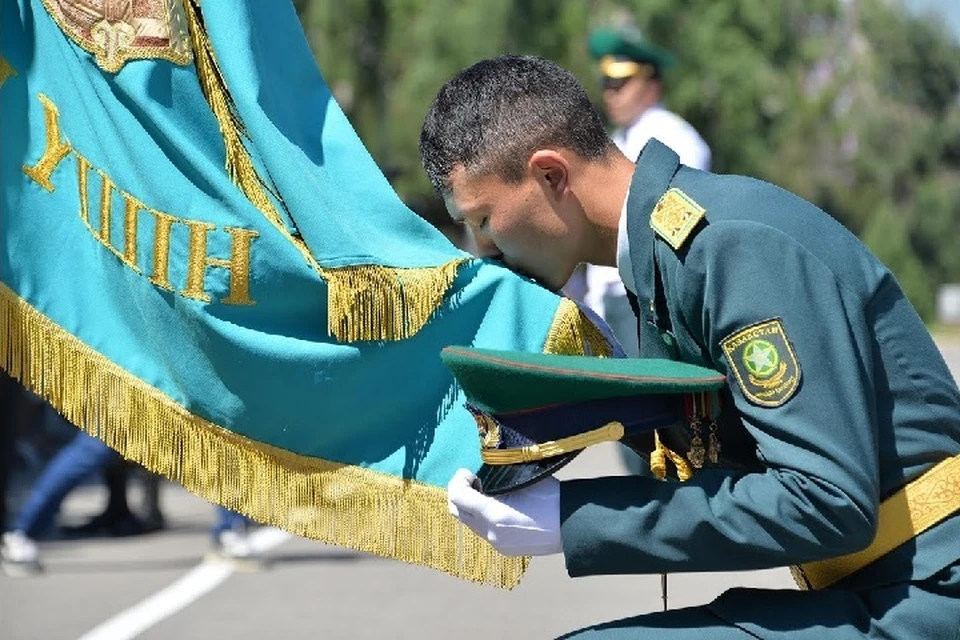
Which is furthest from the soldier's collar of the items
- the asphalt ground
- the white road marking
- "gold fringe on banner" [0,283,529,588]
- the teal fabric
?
the white road marking

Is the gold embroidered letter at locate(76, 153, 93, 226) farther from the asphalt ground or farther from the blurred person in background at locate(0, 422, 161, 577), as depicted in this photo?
the blurred person in background at locate(0, 422, 161, 577)

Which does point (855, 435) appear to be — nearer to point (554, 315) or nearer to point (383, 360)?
point (554, 315)

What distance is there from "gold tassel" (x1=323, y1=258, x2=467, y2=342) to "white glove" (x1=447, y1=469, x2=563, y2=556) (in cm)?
62

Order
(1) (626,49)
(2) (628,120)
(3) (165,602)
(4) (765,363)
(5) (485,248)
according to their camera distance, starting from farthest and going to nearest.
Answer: (1) (626,49), (2) (628,120), (3) (165,602), (5) (485,248), (4) (765,363)

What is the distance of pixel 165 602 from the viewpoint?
707 centimetres

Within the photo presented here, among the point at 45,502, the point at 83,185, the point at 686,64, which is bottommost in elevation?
the point at 45,502

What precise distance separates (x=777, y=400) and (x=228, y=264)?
45.4 inches

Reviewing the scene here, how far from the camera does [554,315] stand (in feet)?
10.5

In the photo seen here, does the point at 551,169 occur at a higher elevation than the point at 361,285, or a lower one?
higher

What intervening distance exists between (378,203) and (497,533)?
0.95 metres

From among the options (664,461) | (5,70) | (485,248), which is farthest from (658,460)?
(5,70)

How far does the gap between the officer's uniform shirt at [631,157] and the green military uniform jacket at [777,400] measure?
153 inches

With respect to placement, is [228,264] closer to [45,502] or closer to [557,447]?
[557,447]

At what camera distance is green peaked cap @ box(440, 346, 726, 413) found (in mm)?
2576
